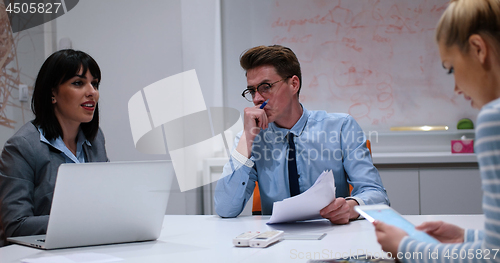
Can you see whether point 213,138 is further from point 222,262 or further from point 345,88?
point 222,262

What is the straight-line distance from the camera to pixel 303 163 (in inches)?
69.4

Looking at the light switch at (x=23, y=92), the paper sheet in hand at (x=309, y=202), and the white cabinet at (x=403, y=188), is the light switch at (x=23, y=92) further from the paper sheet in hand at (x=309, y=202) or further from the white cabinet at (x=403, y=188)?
the white cabinet at (x=403, y=188)

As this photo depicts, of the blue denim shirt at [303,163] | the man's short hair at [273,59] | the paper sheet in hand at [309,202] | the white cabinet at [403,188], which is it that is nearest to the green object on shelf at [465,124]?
the white cabinet at [403,188]

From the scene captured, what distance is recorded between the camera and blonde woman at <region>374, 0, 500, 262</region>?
582 millimetres

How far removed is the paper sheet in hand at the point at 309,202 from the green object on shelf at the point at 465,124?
2135 mm

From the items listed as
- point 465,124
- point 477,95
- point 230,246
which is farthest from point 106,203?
point 465,124

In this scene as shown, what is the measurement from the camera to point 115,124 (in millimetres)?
2652

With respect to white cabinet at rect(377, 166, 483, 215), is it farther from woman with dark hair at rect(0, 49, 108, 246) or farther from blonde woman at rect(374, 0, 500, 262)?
blonde woman at rect(374, 0, 500, 262)

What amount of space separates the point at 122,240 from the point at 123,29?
193 centimetres

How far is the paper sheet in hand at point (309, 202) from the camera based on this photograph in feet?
3.86

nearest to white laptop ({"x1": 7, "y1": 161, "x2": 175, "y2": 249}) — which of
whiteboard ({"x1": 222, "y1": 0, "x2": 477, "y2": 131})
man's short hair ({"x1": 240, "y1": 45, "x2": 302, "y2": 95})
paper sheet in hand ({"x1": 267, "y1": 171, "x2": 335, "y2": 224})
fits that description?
paper sheet in hand ({"x1": 267, "y1": 171, "x2": 335, "y2": 224})

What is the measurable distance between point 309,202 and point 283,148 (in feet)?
1.88

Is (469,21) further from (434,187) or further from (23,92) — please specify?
(434,187)

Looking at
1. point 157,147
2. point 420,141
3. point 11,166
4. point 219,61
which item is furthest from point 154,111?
point 420,141
